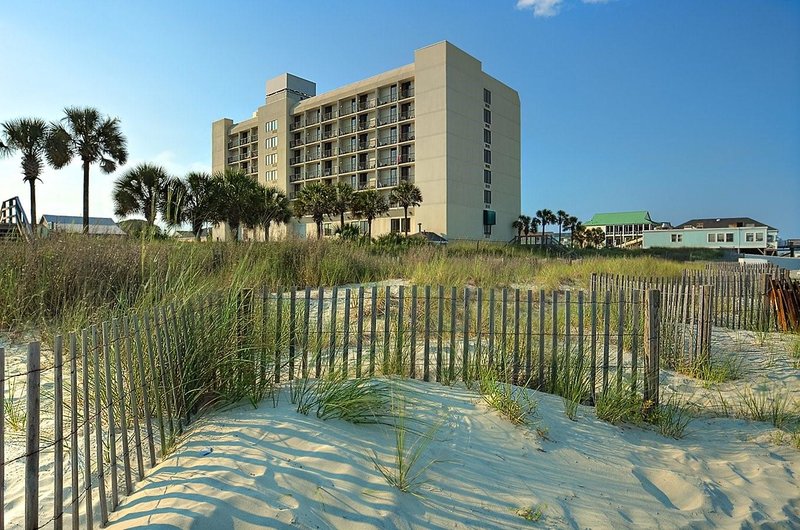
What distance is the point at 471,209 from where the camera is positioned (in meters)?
59.1

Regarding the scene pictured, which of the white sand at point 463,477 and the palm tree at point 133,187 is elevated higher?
the palm tree at point 133,187

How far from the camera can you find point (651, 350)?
523 centimetres

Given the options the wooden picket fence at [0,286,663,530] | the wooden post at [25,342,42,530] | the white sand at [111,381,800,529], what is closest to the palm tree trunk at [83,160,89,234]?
the wooden picket fence at [0,286,663,530]

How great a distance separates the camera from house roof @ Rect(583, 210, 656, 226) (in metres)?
127

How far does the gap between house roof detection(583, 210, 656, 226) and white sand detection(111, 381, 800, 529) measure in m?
133

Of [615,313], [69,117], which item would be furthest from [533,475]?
[69,117]

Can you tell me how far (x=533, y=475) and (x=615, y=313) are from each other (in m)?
6.24

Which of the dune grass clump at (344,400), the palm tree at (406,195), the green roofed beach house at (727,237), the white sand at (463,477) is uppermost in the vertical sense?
the palm tree at (406,195)

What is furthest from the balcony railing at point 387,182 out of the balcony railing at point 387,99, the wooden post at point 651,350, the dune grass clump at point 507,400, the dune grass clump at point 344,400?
the dune grass clump at point 344,400

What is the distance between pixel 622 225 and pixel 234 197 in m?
115

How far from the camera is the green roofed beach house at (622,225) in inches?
4902

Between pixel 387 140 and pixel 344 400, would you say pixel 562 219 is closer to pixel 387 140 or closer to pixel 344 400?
pixel 387 140

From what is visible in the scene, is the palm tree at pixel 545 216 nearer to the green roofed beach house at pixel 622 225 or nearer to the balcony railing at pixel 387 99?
the balcony railing at pixel 387 99

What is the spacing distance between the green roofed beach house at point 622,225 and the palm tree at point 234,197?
101 m
